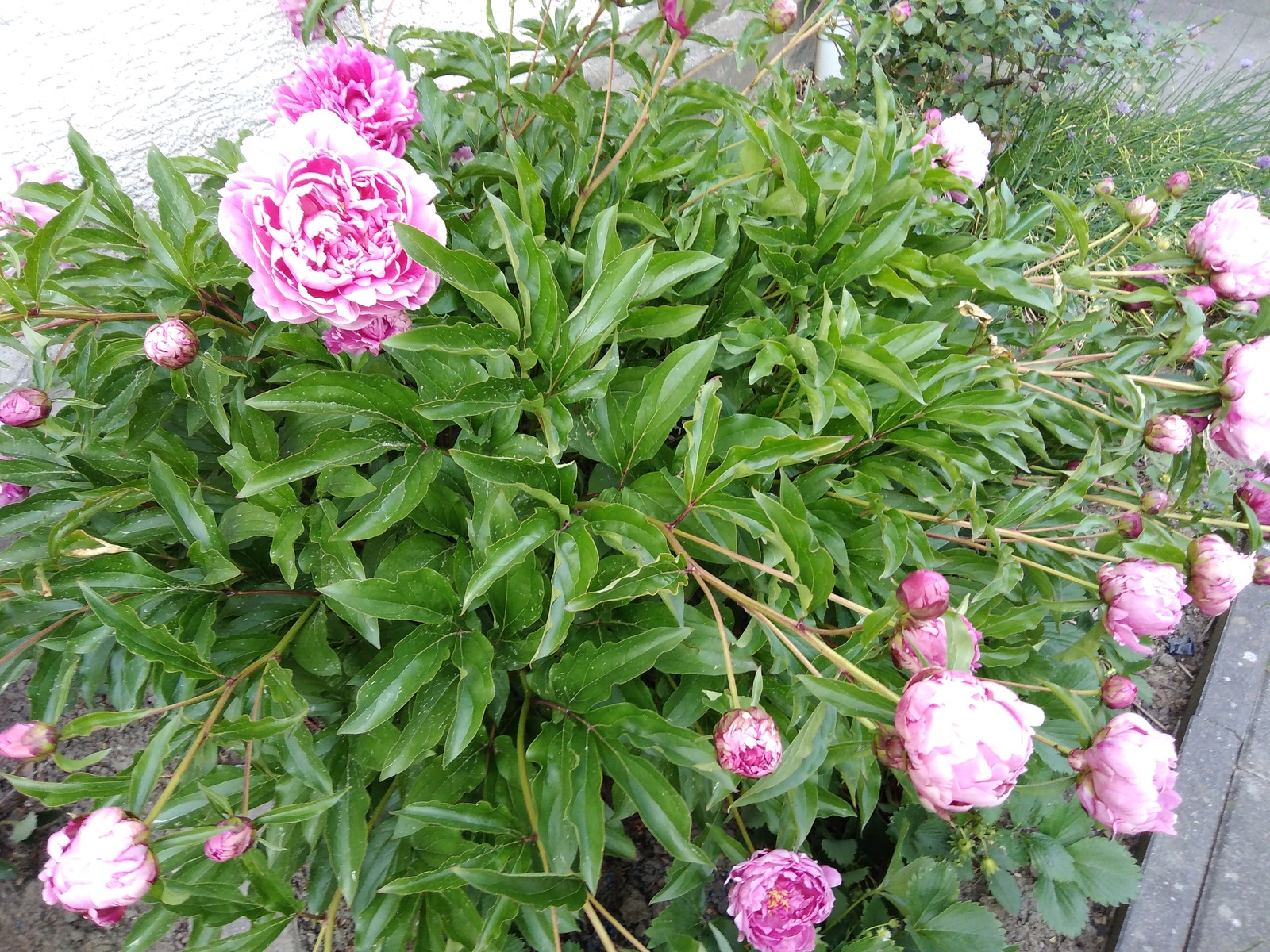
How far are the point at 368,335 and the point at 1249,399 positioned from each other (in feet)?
3.41

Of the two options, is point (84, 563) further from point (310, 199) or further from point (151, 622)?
point (310, 199)

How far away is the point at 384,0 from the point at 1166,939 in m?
2.45

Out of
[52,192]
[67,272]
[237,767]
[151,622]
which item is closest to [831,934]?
[237,767]

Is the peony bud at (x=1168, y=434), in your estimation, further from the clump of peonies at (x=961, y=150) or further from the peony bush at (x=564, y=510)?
the clump of peonies at (x=961, y=150)

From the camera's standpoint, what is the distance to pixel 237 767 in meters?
0.80

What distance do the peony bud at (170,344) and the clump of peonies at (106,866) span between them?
0.43 meters

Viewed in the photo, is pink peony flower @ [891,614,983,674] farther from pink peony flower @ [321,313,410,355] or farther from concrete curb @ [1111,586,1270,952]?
concrete curb @ [1111,586,1270,952]

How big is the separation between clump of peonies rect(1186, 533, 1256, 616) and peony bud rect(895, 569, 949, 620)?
0.43 m

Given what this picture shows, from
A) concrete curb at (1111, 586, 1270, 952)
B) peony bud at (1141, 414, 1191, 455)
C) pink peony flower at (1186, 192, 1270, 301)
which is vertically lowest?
concrete curb at (1111, 586, 1270, 952)

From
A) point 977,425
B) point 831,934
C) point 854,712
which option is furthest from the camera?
point 831,934

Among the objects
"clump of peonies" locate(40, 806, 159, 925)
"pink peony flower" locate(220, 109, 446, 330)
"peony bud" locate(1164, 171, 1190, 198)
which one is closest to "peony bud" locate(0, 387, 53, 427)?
"pink peony flower" locate(220, 109, 446, 330)

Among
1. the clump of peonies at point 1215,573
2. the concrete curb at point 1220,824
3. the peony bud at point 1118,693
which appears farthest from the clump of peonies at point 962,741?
the concrete curb at point 1220,824

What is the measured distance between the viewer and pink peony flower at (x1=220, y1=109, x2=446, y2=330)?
674 mm

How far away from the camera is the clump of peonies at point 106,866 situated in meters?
0.59
